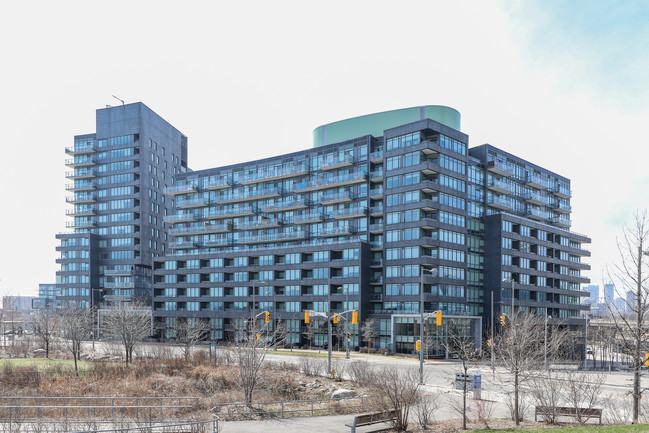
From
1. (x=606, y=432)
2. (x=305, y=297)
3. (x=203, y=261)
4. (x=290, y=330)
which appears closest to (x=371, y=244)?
(x=305, y=297)

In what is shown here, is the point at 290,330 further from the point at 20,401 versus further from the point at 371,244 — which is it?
the point at 20,401

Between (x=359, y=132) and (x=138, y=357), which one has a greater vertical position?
(x=359, y=132)

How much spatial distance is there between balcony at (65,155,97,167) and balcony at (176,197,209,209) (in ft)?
82.9

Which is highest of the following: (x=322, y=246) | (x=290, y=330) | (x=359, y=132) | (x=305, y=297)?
(x=359, y=132)

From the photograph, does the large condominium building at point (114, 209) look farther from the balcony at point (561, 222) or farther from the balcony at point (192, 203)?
the balcony at point (561, 222)

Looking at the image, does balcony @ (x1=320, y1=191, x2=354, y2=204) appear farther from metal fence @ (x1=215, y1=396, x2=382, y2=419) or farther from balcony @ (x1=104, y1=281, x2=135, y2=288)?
metal fence @ (x1=215, y1=396, x2=382, y2=419)

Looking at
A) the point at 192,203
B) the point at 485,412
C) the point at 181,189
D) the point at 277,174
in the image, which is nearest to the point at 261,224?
the point at 277,174

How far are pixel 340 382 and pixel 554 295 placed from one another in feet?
234

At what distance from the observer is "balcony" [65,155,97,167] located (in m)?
112

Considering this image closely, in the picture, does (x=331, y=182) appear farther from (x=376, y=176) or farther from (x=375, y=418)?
(x=375, y=418)

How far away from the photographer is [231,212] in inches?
3861

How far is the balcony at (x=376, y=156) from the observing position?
3100 inches

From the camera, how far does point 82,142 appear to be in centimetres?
11394

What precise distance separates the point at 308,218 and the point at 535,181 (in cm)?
4692
